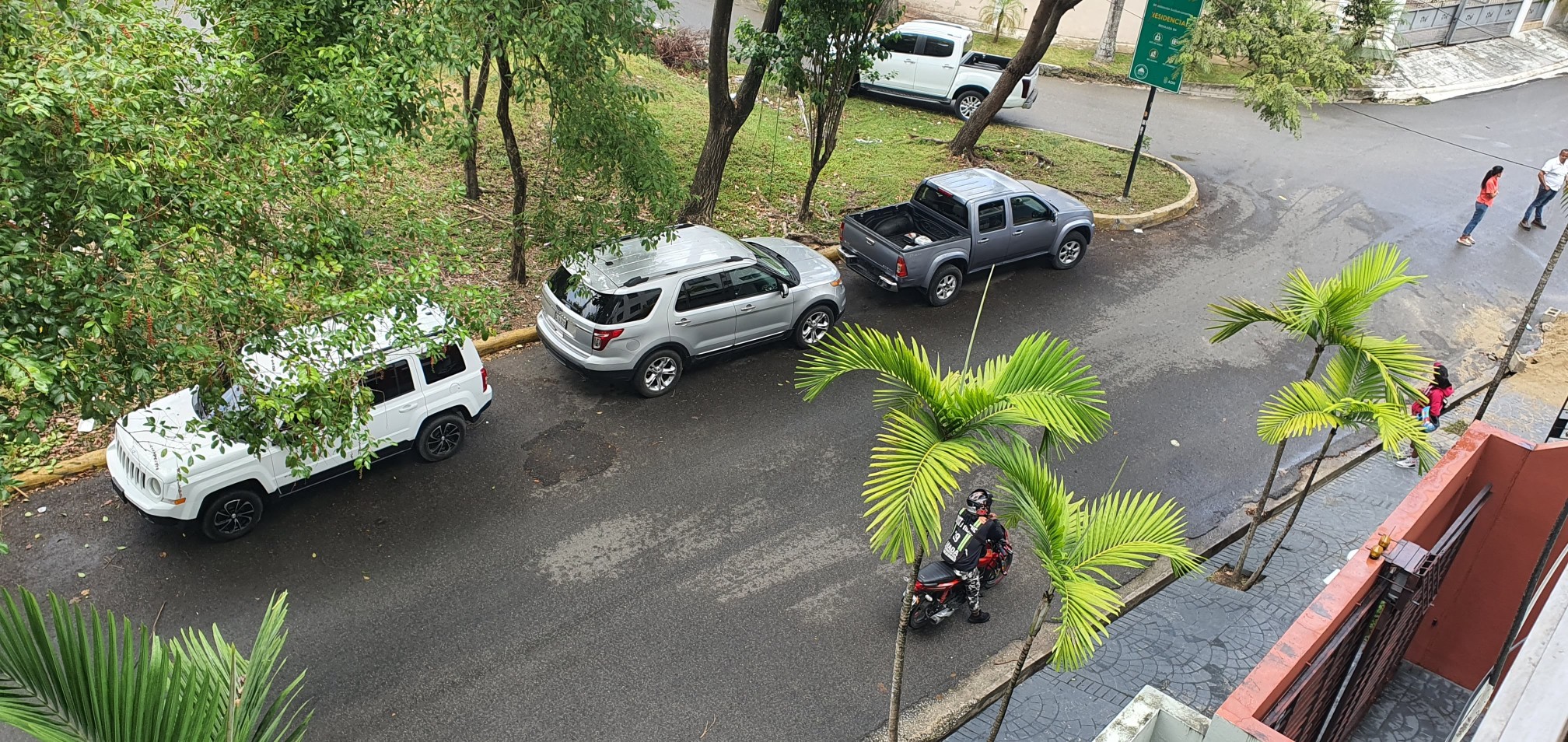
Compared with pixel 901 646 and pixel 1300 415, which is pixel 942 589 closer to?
pixel 901 646

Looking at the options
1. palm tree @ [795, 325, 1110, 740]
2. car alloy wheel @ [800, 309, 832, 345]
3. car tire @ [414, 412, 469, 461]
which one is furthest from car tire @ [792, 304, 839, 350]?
palm tree @ [795, 325, 1110, 740]

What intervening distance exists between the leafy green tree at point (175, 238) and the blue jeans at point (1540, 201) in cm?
1855

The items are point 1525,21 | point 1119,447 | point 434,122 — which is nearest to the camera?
point 434,122

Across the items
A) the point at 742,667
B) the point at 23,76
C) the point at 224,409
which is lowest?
the point at 742,667

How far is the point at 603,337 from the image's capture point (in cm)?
1085

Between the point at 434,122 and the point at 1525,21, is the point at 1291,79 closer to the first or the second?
the point at 434,122

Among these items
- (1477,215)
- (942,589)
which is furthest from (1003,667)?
(1477,215)

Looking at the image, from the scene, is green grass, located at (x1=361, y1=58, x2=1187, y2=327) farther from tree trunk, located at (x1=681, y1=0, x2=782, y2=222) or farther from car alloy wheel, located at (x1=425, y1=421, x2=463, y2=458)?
car alloy wheel, located at (x1=425, y1=421, x2=463, y2=458)

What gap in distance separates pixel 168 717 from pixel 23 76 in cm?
448

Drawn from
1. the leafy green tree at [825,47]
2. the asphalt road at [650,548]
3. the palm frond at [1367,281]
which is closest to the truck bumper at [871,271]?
the asphalt road at [650,548]

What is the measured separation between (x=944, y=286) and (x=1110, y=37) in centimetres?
1485

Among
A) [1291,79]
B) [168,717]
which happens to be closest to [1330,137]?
[1291,79]

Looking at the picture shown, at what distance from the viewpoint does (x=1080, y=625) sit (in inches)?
203

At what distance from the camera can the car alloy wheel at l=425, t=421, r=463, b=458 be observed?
33.3 feet
